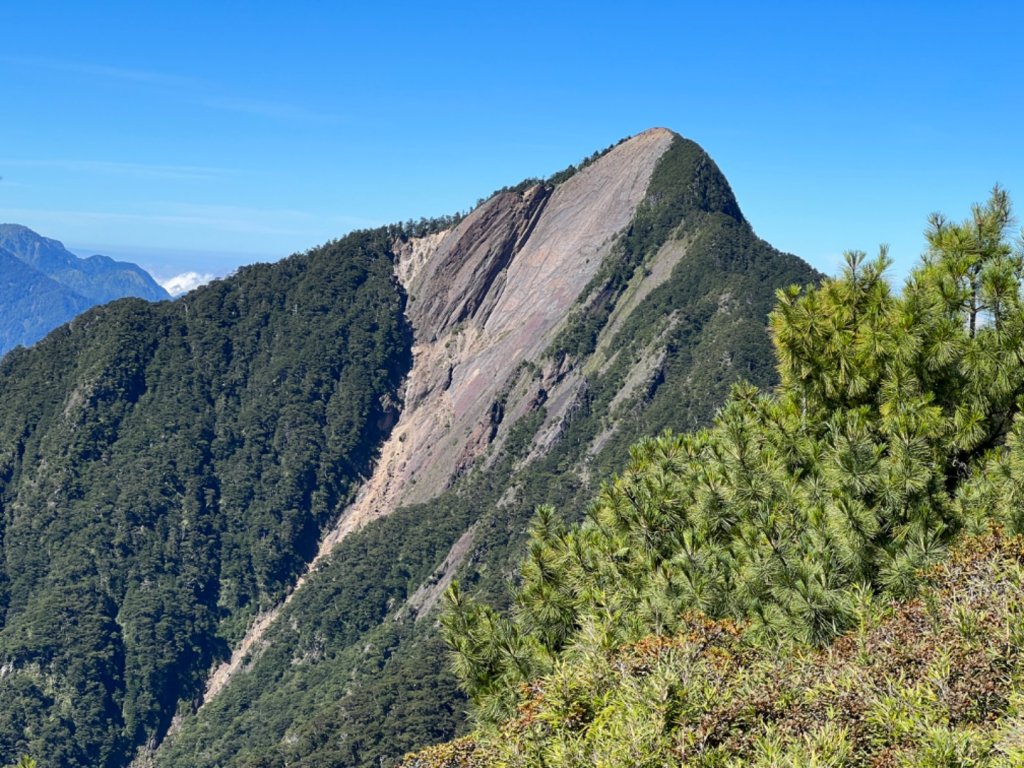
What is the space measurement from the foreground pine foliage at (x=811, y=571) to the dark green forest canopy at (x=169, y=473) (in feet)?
385

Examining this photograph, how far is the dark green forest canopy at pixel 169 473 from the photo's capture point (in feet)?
429

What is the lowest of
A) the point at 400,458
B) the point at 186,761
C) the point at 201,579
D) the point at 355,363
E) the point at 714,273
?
the point at 186,761

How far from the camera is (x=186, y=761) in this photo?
117 m

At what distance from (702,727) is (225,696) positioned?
127803 millimetres

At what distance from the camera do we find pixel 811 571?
738 inches

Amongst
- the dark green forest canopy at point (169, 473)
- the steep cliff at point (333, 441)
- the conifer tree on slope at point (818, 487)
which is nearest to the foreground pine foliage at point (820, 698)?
the conifer tree on slope at point (818, 487)

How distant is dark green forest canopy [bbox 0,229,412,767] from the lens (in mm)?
130625

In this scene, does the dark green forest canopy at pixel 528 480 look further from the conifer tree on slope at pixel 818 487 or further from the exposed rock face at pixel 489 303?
the conifer tree on slope at pixel 818 487

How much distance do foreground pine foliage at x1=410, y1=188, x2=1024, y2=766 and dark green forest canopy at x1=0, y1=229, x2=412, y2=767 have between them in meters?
117

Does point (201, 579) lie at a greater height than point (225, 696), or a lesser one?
greater

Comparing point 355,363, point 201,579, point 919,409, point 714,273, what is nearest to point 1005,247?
point 919,409

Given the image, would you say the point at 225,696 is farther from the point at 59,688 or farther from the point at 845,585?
the point at 845,585

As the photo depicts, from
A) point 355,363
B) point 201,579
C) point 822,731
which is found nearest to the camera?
point 822,731

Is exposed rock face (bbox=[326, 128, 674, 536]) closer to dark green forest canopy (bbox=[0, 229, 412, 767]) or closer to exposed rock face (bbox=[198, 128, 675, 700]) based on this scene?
exposed rock face (bbox=[198, 128, 675, 700])
